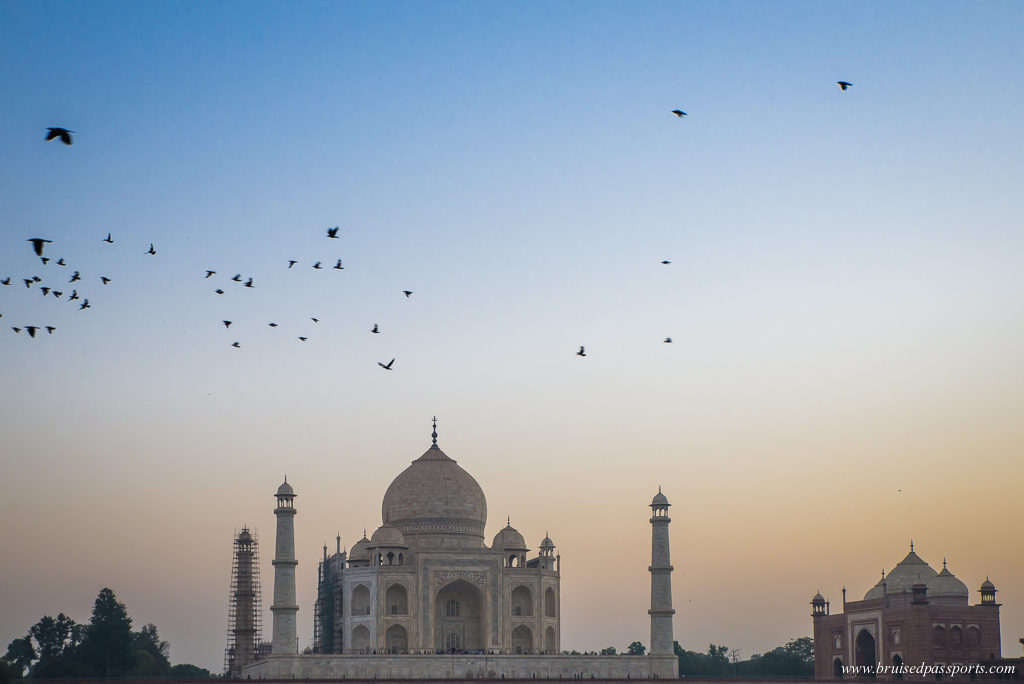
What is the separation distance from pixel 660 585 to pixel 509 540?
7519 millimetres

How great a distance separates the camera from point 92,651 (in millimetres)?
70750

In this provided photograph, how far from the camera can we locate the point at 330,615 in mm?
68500

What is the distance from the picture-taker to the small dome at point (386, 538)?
203ft

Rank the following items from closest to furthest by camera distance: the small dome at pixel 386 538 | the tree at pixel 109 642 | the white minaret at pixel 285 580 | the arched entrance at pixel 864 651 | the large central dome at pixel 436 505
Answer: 1. the white minaret at pixel 285 580
2. the small dome at pixel 386 538
3. the large central dome at pixel 436 505
4. the arched entrance at pixel 864 651
5. the tree at pixel 109 642

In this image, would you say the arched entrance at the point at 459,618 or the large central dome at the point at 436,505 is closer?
the arched entrance at the point at 459,618

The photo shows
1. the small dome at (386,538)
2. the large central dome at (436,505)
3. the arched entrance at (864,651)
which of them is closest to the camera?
the small dome at (386,538)

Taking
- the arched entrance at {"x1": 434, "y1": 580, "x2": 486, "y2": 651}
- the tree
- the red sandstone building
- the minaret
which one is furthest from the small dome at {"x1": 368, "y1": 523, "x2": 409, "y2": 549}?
the red sandstone building

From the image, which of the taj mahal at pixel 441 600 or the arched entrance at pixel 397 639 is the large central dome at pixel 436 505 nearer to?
the taj mahal at pixel 441 600

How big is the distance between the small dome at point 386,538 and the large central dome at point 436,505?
4.43ft

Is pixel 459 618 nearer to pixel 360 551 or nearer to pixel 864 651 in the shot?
pixel 360 551

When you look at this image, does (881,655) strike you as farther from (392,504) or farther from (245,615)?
(245,615)

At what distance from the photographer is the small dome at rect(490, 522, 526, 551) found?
6353cm

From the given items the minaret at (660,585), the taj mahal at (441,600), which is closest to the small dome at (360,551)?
the taj mahal at (441,600)

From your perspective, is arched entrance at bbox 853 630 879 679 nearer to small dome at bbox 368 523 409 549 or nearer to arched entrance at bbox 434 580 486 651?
arched entrance at bbox 434 580 486 651
